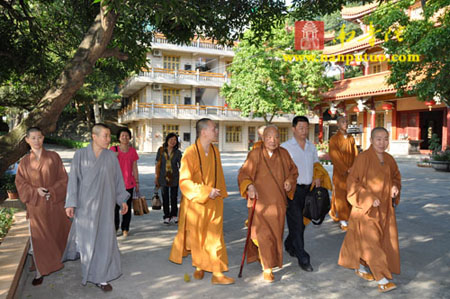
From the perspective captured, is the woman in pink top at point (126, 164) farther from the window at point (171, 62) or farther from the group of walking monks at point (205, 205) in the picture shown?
the window at point (171, 62)

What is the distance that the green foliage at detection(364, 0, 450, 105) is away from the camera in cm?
865

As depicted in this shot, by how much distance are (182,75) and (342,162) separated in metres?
28.0

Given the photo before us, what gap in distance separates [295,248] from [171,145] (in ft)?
10.3

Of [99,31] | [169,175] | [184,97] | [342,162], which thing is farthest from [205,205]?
[184,97]

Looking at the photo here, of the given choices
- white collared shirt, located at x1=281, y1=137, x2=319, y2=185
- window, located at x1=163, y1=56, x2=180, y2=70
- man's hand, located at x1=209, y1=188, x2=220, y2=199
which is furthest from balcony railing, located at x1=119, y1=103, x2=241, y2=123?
man's hand, located at x1=209, y1=188, x2=220, y2=199

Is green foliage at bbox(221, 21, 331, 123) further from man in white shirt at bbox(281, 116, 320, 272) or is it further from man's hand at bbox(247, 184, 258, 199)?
man's hand at bbox(247, 184, 258, 199)

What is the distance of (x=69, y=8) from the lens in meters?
10.1

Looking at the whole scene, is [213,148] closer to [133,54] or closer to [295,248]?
[295,248]

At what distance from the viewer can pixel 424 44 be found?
8.80 metres

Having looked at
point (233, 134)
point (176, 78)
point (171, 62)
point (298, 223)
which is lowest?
point (298, 223)

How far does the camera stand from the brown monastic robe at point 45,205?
13.3 ft

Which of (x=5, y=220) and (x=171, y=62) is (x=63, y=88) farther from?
(x=171, y=62)

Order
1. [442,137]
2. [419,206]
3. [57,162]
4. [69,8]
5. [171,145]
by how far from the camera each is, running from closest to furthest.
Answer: [57,162] → [171,145] → [419,206] → [69,8] → [442,137]

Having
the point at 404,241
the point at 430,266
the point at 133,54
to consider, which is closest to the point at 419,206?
the point at 404,241
